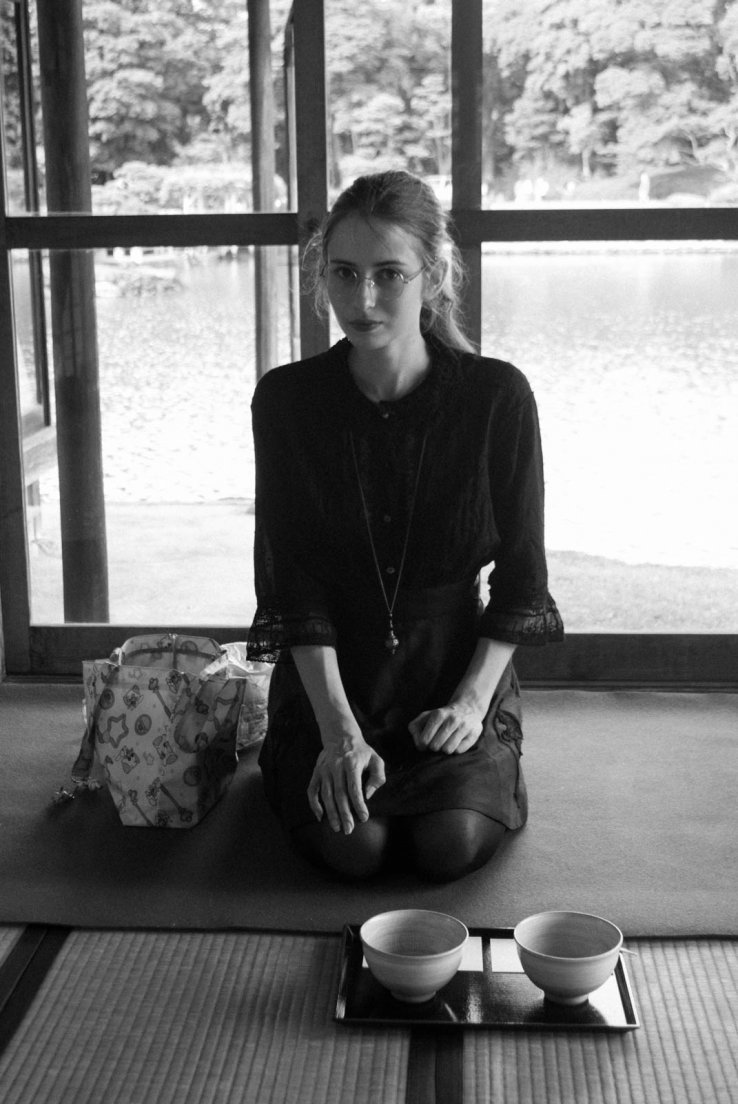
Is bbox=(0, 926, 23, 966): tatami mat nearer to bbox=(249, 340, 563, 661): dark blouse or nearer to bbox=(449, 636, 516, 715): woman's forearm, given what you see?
bbox=(249, 340, 563, 661): dark blouse

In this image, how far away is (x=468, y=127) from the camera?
281cm

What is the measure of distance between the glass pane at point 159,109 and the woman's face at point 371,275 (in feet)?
2.88

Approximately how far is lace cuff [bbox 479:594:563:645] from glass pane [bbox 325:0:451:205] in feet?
3.52

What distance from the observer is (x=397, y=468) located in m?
2.20

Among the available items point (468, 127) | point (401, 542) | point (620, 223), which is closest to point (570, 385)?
point (620, 223)

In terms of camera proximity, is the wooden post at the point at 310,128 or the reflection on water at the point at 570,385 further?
the reflection on water at the point at 570,385

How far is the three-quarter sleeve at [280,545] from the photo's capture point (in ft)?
7.14

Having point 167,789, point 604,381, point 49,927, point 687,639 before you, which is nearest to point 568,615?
point 687,639

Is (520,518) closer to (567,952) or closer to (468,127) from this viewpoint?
(567,952)

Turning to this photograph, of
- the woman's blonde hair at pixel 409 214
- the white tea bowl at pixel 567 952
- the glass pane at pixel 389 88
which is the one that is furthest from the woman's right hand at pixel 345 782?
the glass pane at pixel 389 88

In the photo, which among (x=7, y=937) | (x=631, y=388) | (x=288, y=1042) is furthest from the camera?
(x=631, y=388)

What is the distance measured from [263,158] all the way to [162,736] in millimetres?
1325

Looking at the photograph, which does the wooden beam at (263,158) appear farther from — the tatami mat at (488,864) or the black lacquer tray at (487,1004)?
the black lacquer tray at (487,1004)

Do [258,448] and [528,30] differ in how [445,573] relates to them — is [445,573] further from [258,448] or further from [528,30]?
[528,30]
